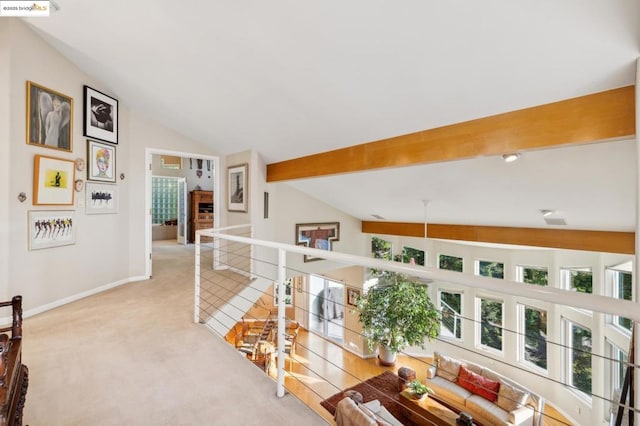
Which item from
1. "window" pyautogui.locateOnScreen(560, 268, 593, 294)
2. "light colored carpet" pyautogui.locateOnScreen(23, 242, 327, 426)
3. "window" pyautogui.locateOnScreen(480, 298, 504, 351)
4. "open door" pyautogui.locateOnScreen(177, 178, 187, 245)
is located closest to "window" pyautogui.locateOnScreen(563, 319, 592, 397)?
"window" pyautogui.locateOnScreen(560, 268, 593, 294)

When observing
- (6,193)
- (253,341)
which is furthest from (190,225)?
(6,193)

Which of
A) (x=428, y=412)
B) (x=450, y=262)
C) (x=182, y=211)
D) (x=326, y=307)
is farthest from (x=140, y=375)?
(x=182, y=211)

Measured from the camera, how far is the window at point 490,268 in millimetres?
6219

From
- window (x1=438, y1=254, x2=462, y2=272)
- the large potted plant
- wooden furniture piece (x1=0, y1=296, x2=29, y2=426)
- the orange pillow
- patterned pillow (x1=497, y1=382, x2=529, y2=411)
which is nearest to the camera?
wooden furniture piece (x1=0, y1=296, x2=29, y2=426)

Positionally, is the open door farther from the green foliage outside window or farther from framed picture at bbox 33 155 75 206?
the green foliage outside window

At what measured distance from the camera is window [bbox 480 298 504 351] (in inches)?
247

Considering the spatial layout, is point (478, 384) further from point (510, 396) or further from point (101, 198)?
point (101, 198)

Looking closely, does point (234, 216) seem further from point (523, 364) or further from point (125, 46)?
point (523, 364)

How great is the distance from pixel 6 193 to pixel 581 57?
14.3ft

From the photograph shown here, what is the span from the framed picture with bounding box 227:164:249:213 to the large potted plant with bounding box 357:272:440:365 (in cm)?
253

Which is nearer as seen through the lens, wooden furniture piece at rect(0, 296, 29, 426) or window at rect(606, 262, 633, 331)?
wooden furniture piece at rect(0, 296, 29, 426)

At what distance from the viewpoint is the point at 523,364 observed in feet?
19.3

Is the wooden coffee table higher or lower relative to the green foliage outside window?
lower

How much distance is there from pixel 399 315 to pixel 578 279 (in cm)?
329
